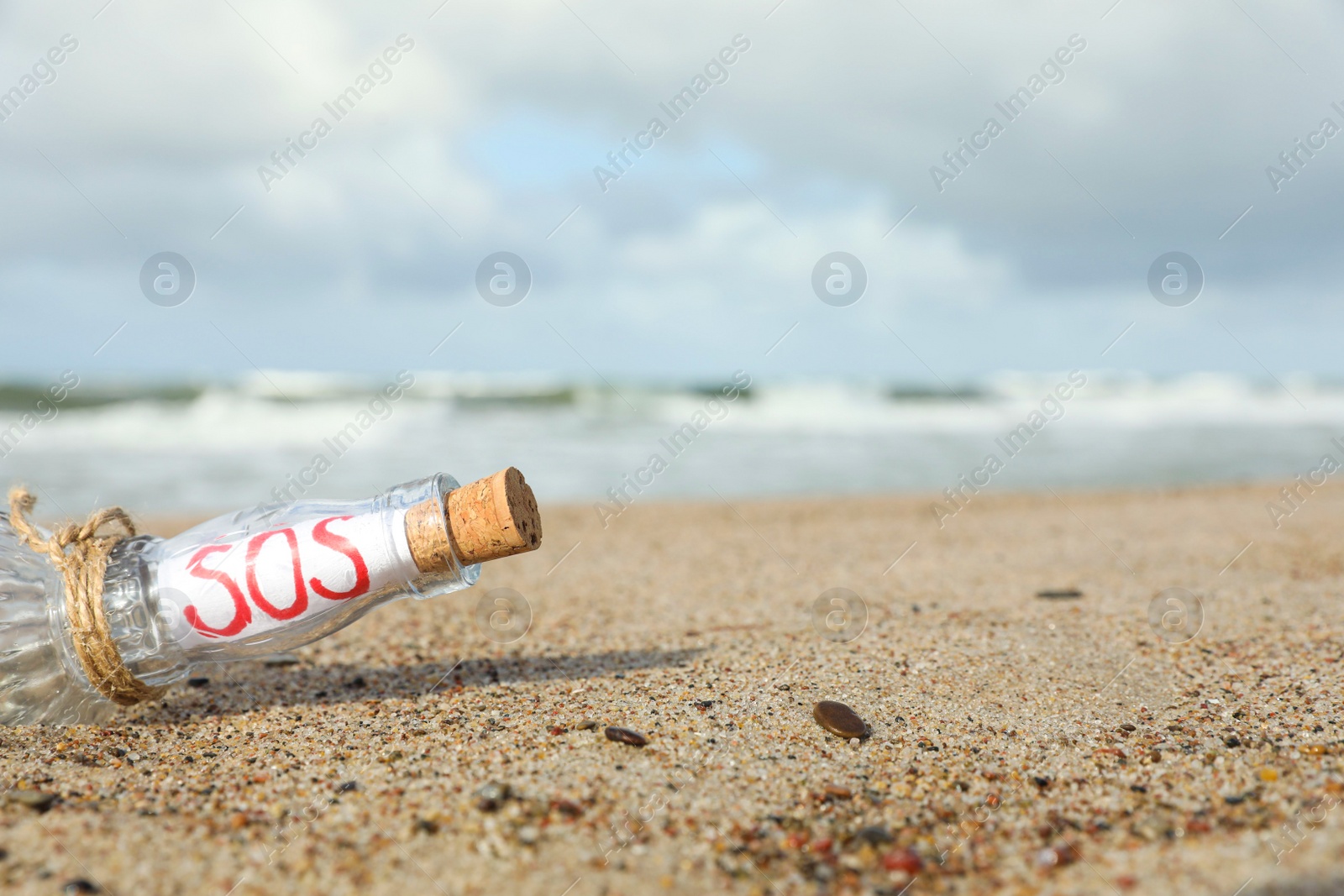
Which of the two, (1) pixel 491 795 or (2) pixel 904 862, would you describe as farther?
(1) pixel 491 795

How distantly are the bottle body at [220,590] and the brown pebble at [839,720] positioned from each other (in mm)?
1140

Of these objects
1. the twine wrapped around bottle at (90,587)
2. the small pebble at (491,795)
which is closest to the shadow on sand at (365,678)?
the twine wrapped around bottle at (90,587)

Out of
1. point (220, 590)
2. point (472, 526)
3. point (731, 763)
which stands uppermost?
point (472, 526)

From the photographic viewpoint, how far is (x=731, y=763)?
230 centimetres

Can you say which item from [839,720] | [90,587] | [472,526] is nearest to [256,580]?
[90,587]

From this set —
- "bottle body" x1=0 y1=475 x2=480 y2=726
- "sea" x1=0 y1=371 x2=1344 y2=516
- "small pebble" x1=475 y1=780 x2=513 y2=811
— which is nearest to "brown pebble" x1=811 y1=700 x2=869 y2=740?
"small pebble" x1=475 y1=780 x2=513 y2=811

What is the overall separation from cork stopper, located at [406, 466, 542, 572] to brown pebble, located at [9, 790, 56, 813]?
1009 mm

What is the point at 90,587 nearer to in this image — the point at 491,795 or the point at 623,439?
the point at 491,795

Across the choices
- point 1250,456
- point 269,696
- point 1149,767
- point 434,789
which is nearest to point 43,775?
point 269,696

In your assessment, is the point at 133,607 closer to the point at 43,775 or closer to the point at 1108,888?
the point at 43,775

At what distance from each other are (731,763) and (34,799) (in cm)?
172

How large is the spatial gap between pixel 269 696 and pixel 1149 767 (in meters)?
2.80

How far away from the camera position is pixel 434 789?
6.99ft

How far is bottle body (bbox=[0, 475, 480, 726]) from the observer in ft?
7.84
